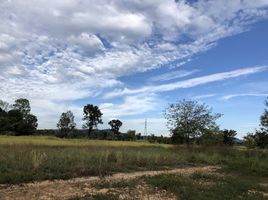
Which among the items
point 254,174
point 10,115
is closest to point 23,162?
point 254,174

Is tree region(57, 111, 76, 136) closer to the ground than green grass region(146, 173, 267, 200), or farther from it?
farther from it

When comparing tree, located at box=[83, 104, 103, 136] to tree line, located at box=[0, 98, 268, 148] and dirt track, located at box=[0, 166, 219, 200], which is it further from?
dirt track, located at box=[0, 166, 219, 200]

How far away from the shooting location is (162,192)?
41.8ft

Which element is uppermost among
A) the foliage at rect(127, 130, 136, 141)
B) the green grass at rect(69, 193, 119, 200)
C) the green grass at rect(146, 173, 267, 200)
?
the foliage at rect(127, 130, 136, 141)

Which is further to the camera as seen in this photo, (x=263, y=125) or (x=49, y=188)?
(x=263, y=125)

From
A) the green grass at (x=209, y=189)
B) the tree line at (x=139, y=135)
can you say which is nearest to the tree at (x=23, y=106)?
the tree line at (x=139, y=135)

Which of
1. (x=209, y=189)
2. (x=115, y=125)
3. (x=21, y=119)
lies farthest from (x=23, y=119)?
(x=209, y=189)

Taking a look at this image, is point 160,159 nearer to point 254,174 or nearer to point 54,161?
point 254,174

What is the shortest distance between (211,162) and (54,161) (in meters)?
13.4

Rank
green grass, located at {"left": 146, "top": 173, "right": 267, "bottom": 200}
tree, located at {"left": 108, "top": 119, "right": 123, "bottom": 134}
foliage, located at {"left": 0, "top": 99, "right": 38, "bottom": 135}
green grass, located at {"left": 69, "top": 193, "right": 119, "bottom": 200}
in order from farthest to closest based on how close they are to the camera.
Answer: tree, located at {"left": 108, "top": 119, "right": 123, "bottom": 134} < foliage, located at {"left": 0, "top": 99, "right": 38, "bottom": 135} < green grass, located at {"left": 146, "top": 173, "right": 267, "bottom": 200} < green grass, located at {"left": 69, "top": 193, "right": 119, "bottom": 200}

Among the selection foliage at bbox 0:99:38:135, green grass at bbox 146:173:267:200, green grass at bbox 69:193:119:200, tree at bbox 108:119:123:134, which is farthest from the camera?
tree at bbox 108:119:123:134

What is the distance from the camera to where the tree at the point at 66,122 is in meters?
118

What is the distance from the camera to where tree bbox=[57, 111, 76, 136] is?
11750 cm

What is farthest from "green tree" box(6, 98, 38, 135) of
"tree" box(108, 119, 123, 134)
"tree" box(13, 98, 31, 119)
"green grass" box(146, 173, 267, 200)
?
"green grass" box(146, 173, 267, 200)
